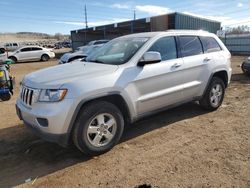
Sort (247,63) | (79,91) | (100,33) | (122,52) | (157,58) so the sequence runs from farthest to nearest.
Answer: (100,33), (247,63), (122,52), (157,58), (79,91)

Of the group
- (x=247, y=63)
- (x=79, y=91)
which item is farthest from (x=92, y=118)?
(x=247, y=63)

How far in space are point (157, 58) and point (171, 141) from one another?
1.40 meters

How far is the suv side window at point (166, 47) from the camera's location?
4.54m

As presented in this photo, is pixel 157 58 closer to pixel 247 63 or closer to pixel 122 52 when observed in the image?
pixel 122 52

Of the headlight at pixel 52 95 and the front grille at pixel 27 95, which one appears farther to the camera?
the front grille at pixel 27 95

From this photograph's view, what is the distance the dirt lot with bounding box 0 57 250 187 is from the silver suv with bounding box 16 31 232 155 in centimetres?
37

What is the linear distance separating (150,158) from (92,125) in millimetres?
972

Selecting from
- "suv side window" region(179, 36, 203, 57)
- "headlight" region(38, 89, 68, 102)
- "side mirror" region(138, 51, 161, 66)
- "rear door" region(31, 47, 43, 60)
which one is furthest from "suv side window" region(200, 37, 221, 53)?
"rear door" region(31, 47, 43, 60)

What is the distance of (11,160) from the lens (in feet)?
12.6

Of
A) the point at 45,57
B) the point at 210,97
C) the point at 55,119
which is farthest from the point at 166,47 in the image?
the point at 45,57

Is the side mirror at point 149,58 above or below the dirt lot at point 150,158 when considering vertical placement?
above

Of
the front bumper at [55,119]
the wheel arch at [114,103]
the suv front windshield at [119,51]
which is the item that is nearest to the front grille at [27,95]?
the front bumper at [55,119]

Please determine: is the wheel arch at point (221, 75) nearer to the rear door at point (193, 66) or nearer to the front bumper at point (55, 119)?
the rear door at point (193, 66)

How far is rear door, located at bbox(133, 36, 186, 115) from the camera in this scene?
13.8ft
